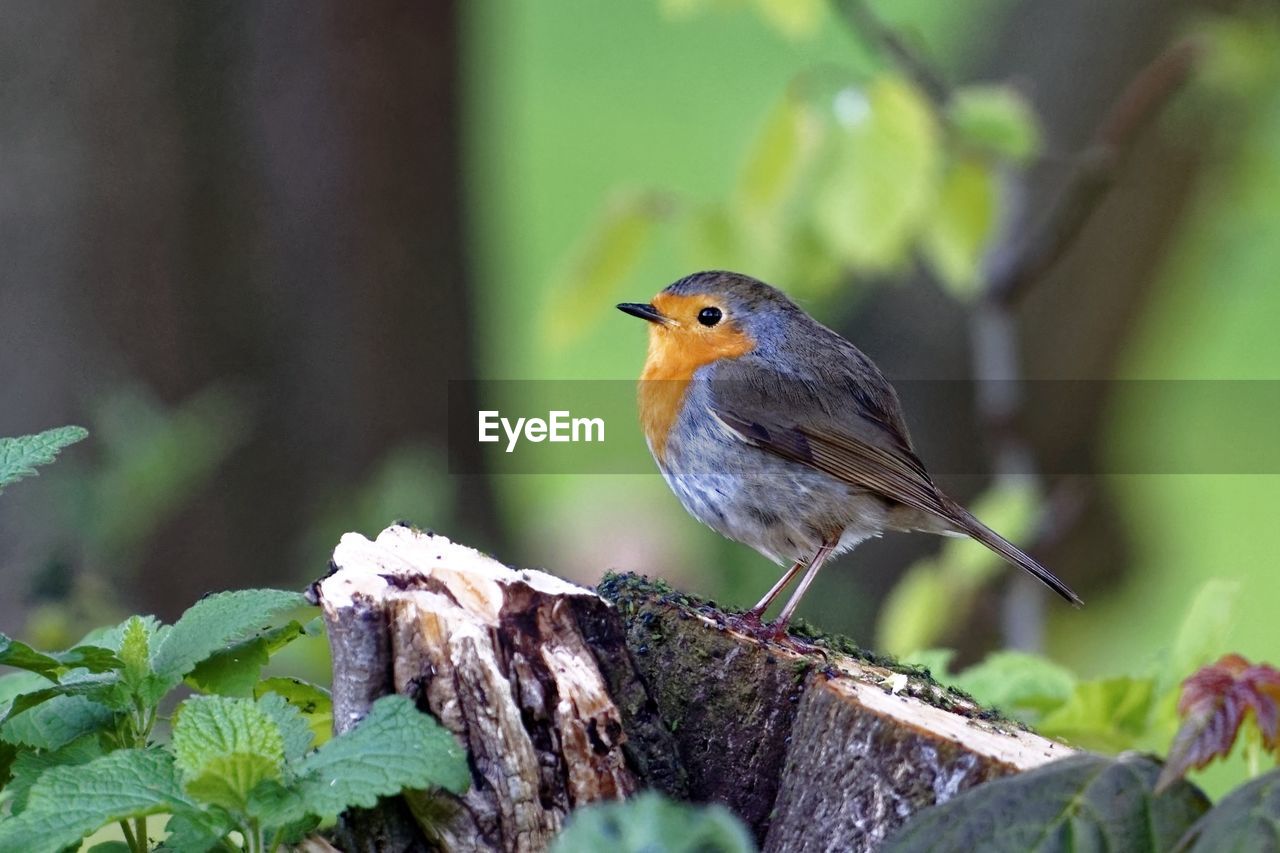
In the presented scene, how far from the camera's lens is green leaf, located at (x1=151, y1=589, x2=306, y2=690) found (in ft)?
5.47

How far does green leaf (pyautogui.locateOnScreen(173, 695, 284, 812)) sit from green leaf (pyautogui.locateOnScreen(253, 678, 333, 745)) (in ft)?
1.30

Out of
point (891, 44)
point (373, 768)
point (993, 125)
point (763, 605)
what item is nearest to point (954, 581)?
point (993, 125)

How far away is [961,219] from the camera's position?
3662mm

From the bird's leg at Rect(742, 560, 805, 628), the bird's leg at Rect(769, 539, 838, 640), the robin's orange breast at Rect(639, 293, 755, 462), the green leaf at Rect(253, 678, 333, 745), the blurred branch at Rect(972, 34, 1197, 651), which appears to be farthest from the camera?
the blurred branch at Rect(972, 34, 1197, 651)

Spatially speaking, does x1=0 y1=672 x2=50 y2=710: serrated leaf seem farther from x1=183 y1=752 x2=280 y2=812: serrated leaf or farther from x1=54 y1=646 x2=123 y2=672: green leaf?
x1=183 y1=752 x2=280 y2=812: serrated leaf

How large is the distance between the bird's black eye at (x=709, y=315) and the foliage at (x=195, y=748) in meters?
1.54

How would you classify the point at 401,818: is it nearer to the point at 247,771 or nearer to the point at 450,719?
the point at 450,719

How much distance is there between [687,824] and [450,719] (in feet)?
1.92

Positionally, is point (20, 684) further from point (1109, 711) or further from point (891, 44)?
point (891, 44)

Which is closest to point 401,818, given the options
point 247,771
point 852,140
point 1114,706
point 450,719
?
point 450,719

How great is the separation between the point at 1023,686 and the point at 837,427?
852mm

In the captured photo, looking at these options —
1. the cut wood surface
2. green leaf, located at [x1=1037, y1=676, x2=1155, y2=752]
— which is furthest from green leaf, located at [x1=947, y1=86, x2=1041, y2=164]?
the cut wood surface

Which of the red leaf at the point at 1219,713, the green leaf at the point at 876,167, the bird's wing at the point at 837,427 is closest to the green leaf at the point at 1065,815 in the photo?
the red leaf at the point at 1219,713

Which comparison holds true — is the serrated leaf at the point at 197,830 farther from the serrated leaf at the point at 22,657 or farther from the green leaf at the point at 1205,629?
the green leaf at the point at 1205,629
